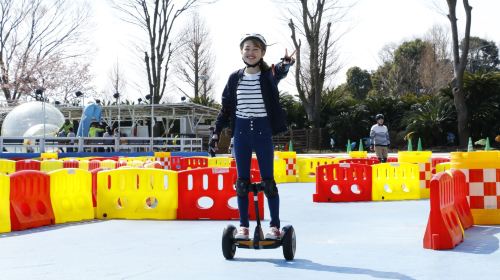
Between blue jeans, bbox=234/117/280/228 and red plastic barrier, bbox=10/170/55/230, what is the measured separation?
3.09 m

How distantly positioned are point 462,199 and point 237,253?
266cm

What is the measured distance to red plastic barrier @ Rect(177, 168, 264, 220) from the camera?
315 inches

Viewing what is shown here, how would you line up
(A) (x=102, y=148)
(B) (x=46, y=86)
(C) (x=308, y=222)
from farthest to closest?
(B) (x=46, y=86) → (A) (x=102, y=148) → (C) (x=308, y=222)

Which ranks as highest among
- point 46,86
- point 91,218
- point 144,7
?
point 144,7

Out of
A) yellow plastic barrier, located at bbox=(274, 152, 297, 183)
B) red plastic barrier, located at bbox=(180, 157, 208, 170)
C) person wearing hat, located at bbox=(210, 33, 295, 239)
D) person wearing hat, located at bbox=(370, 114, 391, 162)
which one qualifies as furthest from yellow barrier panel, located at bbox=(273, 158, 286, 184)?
person wearing hat, located at bbox=(210, 33, 295, 239)

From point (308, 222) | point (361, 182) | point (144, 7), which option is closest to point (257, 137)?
point (308, 222)

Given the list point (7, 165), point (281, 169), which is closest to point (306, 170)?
point (281, 169)

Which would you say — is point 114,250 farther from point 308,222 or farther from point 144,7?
point 144,7

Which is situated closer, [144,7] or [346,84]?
[144,7]

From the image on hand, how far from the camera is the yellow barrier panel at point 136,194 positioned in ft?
26.6

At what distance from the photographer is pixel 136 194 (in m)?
8.17

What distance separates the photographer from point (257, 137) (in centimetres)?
486

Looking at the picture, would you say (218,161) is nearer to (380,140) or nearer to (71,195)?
(380,140)

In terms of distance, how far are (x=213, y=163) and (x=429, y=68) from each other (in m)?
46.3
